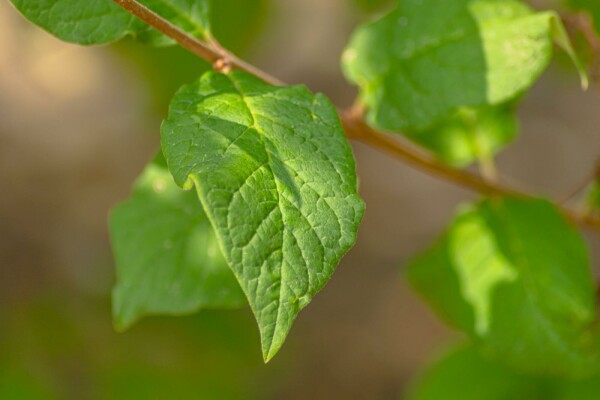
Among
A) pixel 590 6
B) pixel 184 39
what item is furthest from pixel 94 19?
pixel 590 6

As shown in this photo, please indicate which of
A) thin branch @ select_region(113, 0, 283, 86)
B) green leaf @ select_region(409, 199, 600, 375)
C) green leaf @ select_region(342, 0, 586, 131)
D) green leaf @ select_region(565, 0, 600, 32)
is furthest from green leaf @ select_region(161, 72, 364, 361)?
green leaf @ select_region(565, 0, 600, 32)

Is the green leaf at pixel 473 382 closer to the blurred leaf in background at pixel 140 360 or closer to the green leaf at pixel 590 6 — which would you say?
the green leaf at pixel 590 6

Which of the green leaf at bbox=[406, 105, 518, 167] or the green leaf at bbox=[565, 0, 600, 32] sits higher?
the green leaf at bbox=[565, 0, 600, 32]

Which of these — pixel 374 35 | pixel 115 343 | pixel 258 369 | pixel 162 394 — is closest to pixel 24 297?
pixel 115 343

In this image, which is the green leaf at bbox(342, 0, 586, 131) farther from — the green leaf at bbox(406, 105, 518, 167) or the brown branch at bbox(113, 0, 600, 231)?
→ the green leaf at bbox(406, 105, 518, 167)

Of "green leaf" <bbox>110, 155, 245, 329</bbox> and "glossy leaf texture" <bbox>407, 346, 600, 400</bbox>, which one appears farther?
"glossy leaf texture" <bbox>407, 346, 600, 400</bbox>

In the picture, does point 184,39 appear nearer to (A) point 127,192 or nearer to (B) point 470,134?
(B) point 470,134
